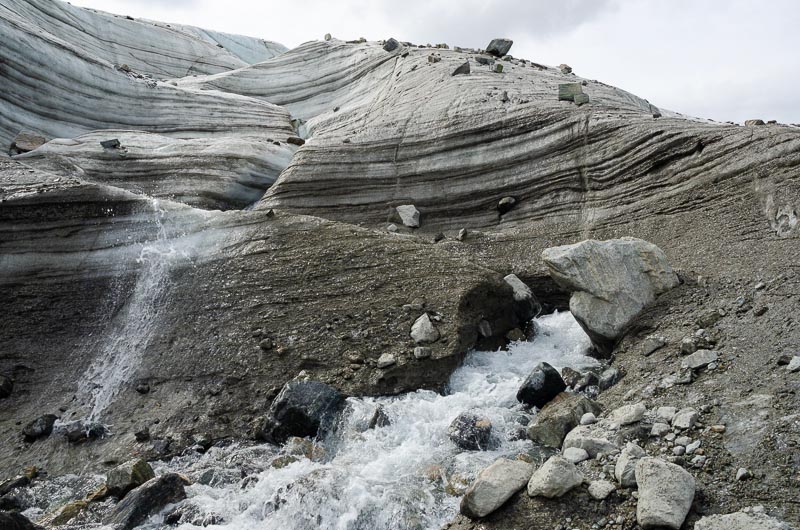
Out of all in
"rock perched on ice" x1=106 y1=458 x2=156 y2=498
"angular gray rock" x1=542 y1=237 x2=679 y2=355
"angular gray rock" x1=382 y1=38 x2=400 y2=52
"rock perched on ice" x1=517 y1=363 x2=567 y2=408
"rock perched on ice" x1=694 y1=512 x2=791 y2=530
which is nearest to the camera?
"rock perched on ice" x1=694 y1=512 x2=791 y2=530

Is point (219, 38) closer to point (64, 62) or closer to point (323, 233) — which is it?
point (64, 62)

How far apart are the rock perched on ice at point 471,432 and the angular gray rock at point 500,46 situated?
713 inches

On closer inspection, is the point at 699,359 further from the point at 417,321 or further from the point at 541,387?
the point at 417,321

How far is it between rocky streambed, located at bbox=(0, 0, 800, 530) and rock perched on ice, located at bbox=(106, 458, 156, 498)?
0.04 m

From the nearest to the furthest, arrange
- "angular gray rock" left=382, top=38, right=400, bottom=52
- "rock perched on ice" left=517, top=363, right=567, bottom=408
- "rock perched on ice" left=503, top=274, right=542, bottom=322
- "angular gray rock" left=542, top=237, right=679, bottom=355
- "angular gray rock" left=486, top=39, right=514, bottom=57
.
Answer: "rock perched on ice" left=517, top=363, right=567, bottom=408 → "angular gray rock" left=542, top=237, right=679, bottom=355 → "rock perched on ice" left=503, top=274, right=542, bottom=322 → "angular gray rock" left=486, top=39, right=514, bottom=57 → "angular gray rock" left=382, top=38, right=400, bottom=52

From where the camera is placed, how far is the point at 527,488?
6.78 metres

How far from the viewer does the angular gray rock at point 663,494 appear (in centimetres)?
573

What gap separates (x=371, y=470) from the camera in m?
8.11

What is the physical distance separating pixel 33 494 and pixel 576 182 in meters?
12.2

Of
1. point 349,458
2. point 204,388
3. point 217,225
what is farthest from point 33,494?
point 217,225

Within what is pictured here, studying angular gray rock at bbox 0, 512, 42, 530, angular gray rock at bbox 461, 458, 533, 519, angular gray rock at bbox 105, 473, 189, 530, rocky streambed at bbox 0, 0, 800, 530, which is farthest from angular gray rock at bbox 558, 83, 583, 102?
angular gray rock at bbox 0, 512, 42, 530

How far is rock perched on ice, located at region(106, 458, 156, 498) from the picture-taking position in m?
8.59

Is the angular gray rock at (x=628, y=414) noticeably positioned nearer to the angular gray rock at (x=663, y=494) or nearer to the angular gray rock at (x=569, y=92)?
the angular gray rock at (x=663, y=494)

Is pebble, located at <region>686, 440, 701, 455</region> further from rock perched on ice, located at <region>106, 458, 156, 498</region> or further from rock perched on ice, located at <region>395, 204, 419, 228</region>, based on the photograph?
rock perched on ice, located at <region>395, 204, 419, 228</region>
